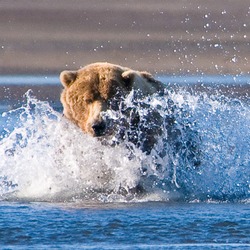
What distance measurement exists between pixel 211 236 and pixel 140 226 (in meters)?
0.45

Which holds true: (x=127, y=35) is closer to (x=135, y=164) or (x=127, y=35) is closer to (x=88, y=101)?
(x=88, y=101)

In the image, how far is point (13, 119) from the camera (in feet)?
41.2

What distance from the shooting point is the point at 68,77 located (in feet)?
31.4

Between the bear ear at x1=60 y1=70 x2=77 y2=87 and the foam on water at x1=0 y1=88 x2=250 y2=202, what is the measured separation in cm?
27

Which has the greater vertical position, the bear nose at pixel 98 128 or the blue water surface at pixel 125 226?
the bear nose at pixel 98 128

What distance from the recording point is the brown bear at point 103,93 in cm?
925

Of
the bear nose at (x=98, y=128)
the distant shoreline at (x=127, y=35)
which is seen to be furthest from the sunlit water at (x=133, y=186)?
the distant shoreline at (x=127, y=35)

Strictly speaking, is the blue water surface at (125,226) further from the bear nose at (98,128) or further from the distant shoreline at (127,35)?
the distant shoreline at (127,35)

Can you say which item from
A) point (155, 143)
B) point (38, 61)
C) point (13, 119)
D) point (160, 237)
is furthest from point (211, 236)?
point (38, 61)

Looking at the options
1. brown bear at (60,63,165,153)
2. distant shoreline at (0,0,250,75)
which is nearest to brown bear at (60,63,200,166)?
brown bear at (60,63,165,153)

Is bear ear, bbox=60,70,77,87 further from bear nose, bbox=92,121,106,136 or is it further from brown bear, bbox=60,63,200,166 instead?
bear nose, bbox=92,121,106,136

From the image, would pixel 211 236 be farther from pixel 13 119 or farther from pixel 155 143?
pixel 13 119

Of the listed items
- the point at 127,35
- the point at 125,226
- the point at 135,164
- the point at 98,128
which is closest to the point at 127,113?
the point at 98,128

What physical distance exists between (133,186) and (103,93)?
3.22 ft
